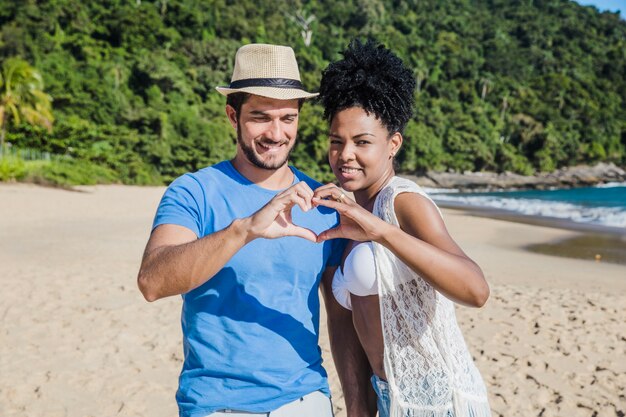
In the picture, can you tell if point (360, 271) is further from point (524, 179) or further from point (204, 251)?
point (524, 179)

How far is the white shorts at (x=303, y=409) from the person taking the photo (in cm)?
179

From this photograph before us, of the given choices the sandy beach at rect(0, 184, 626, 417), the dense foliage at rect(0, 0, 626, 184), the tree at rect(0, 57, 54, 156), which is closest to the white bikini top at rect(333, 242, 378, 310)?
the sandy beach at rect(0, 184, 626, 417)

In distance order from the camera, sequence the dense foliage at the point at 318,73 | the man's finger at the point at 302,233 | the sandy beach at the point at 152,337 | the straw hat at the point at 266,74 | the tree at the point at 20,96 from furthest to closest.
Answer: the dense foliage at the point at 318,73 → the tree at the point at 20,96 → the sandy beach at the point at 152,337 → the straw hat at the point at 266,74 → the man's finger at the point at 302,233

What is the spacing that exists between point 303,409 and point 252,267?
1.74 ft

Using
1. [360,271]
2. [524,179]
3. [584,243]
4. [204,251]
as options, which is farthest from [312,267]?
[524,179]

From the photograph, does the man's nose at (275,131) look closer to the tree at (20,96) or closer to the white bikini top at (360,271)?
the white bikini top at (360,271)

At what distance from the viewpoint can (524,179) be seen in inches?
2472

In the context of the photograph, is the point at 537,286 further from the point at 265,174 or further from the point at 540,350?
the point at 265,174

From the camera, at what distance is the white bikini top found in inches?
72.6

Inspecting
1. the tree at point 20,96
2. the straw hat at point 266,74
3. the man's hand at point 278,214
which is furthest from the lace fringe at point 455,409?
the tree at point 20,96

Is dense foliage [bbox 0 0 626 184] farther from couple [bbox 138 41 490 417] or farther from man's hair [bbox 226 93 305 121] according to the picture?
couple [bbox 138 41 490 417]

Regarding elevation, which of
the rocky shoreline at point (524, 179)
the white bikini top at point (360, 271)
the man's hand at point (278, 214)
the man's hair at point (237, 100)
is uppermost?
the man's hair at point (237, 100)

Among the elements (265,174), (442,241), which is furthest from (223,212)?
(442,241)

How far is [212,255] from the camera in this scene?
159cm
